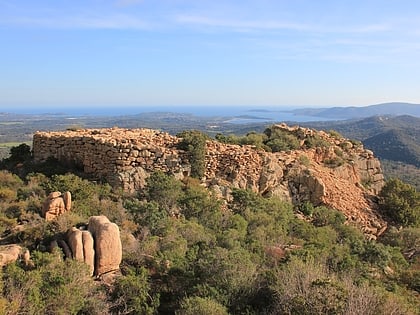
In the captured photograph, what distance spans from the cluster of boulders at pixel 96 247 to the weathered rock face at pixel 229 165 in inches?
208

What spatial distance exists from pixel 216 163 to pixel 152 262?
7727 mm

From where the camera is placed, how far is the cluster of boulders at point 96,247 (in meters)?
7.29

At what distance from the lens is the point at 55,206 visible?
9.02 m

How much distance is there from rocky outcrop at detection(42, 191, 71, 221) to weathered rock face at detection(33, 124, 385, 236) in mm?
3639

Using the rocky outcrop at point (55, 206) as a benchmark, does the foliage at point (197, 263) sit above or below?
below

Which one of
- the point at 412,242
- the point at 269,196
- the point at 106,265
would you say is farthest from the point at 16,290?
the point at 412,242

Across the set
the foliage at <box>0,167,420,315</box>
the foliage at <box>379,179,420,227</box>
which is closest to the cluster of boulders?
→ the foliage at <box>0,167,420,315</box>

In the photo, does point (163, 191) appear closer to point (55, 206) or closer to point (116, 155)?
point (116, 155)

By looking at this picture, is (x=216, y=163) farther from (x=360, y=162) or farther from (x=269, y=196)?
(x=360, y=162)

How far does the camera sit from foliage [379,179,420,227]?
679 inches

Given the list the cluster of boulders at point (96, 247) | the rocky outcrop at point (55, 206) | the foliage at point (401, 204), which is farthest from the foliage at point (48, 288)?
the foliage at point (401, 204)

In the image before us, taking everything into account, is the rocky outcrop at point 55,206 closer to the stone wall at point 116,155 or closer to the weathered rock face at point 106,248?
the weathered rock face at point 106,248

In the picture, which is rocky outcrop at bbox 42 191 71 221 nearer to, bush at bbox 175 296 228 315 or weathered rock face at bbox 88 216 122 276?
weathered rock face at bbox 88 216 122 276

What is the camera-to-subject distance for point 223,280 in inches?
276
